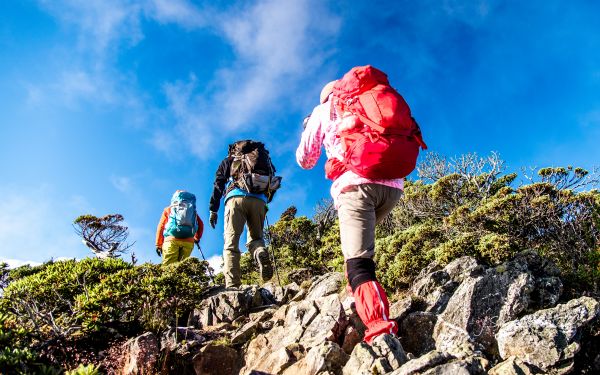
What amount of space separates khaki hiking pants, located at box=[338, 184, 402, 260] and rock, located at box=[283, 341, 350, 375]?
89cm

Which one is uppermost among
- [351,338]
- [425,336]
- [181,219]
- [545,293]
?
[181,219]

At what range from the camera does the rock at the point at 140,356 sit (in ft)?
12.6

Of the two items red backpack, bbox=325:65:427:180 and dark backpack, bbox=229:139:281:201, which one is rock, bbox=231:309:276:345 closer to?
red backpack, bbox=325:65:427:180

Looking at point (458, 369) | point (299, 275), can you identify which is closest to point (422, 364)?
point (458, 369)

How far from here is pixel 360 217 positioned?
12.8 feet

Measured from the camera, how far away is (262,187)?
7.57 metres

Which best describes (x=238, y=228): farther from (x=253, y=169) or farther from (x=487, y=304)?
(x=487, y=304)

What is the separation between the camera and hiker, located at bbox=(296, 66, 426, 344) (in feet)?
11.8

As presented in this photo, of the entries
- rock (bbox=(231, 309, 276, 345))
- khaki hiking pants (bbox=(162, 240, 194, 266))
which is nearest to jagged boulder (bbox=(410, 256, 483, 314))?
rock (bbox=(231, 309, 276, 345))

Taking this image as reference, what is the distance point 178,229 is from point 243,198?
2737 millimetres

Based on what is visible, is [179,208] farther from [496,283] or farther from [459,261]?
[496,283]

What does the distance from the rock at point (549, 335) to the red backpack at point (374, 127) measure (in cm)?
172

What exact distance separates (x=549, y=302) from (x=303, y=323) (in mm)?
2831

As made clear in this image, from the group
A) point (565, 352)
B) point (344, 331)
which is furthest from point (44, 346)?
point (565, 352)
